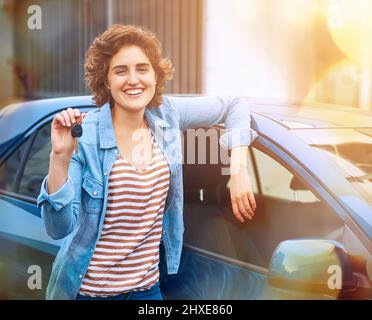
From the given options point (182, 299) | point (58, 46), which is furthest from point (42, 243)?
point (58, 46)

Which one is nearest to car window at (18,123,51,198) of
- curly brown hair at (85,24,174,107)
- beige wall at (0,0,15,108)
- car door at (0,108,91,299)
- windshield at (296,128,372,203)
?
car door at (0,108,91,299)

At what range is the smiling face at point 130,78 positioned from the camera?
6.16ft

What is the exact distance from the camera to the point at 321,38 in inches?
93.0

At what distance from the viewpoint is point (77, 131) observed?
178cm

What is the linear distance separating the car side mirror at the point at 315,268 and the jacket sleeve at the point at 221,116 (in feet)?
1.36

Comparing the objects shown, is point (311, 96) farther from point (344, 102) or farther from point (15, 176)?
point (15, 176)

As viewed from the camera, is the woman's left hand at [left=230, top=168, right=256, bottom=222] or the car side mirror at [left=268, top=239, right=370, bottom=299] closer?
the car side mirror at [left=268, top=239, right=370, bottom=299]

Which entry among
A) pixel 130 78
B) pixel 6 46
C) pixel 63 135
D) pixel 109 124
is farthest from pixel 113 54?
pixel 6 46

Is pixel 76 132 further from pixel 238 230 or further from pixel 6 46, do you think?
pixel 238 230

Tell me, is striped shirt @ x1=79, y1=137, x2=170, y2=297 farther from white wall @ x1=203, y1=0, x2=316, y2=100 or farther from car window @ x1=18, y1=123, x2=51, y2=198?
white wall @ x1=203, y1=0, x2=316, y2=100

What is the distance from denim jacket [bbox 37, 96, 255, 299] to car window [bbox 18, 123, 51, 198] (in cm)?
30

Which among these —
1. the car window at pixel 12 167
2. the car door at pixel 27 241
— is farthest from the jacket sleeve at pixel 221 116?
the car window at pixel 12 167

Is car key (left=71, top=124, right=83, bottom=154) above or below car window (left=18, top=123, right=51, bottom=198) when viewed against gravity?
above

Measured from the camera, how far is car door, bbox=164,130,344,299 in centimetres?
181
